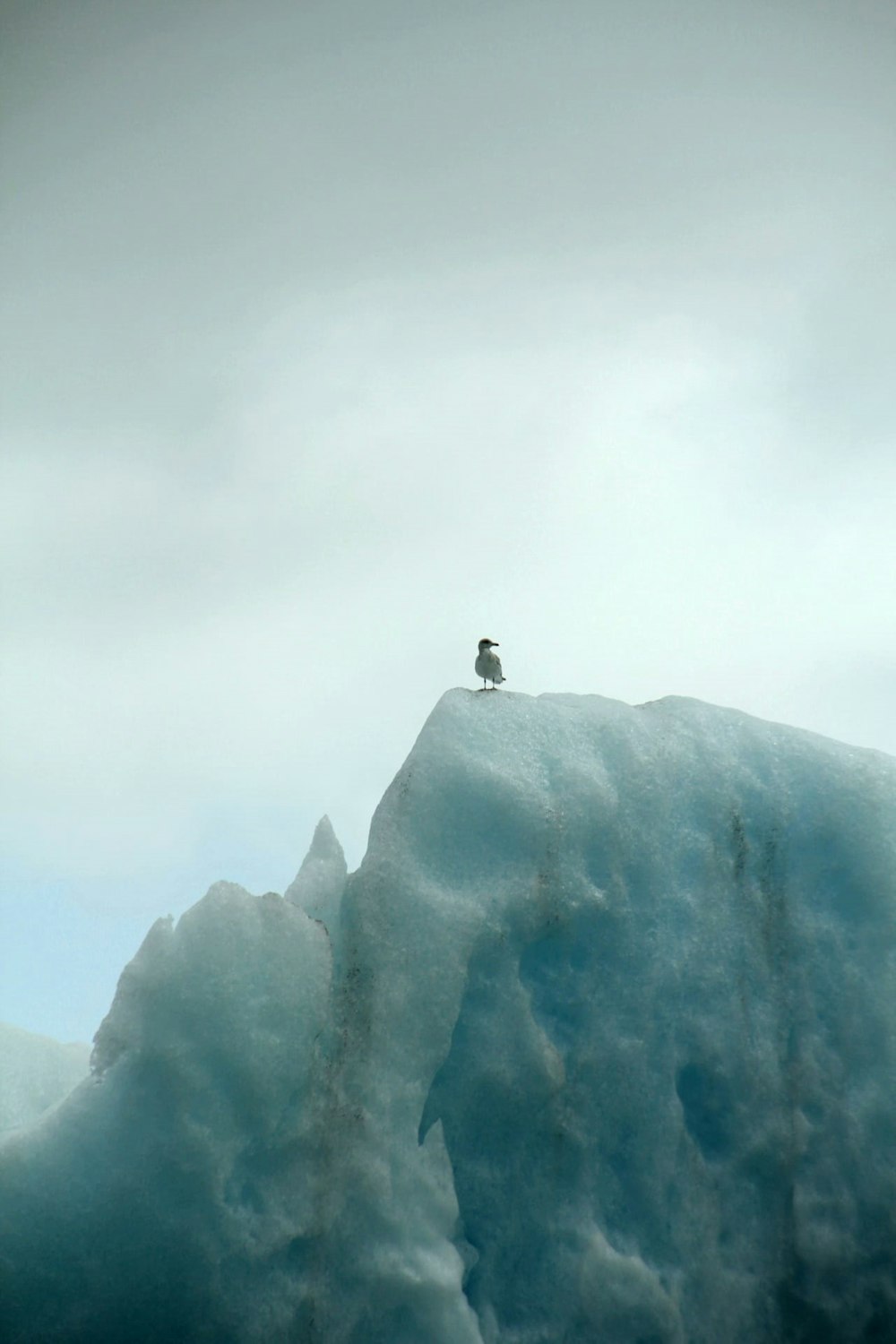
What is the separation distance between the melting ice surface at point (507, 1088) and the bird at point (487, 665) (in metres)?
0.75

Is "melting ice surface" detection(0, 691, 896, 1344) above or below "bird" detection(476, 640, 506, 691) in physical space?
below

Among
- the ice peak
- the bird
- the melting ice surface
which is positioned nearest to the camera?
the melting ice surface

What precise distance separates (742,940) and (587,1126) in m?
1.20

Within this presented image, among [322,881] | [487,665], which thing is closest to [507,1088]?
[322,881]

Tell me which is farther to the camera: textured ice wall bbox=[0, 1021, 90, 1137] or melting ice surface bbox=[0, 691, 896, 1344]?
textured ice wall bbox=[0, 1021, 90, 1137]

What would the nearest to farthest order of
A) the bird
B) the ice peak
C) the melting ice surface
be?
the melting ice surface → the ice peak → the bird

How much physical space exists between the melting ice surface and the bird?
0.75 m

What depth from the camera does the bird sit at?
20.5 feet

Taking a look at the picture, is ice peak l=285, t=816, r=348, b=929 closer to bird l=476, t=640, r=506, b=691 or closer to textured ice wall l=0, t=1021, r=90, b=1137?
bird l=476, t=640, r=506, b=691

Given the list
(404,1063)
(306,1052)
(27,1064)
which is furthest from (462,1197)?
(27,1064)

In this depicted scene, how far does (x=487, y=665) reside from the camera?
624cm

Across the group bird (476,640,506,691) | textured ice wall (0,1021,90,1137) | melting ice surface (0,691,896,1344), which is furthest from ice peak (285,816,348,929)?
textured ice wall (0,1021,90,1137)

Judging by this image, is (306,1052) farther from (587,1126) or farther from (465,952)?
(587,1126)

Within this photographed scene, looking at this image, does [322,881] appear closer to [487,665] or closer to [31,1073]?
[487,665]
